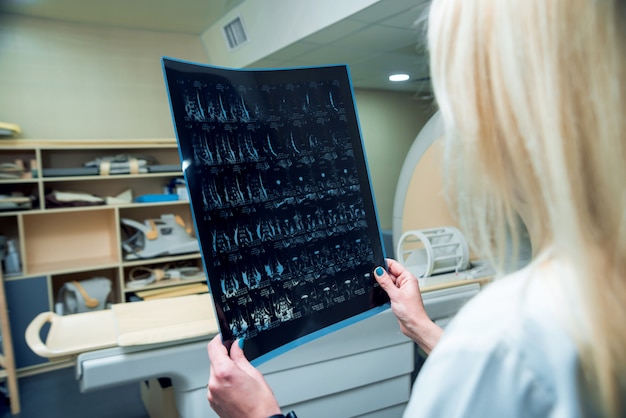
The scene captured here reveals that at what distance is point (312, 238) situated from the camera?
1058 millimetres

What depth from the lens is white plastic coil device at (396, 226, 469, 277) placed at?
180 cm

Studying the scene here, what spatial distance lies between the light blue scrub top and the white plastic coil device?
1284 millimetres

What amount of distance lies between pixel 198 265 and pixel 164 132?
4.01 feet

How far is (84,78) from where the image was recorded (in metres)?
3.82

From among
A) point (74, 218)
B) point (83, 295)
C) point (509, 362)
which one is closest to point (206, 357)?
point (509, 362)

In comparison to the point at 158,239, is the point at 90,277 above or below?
below

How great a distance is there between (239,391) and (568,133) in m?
0.61

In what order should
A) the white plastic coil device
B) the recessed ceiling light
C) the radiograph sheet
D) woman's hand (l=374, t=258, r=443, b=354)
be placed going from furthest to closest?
the recessed ceiling light, the white plastic coil device, woman's hand (l=374, t=258, r=443, b=354), the radiograph sheet

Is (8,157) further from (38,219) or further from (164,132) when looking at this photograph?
(164,132)

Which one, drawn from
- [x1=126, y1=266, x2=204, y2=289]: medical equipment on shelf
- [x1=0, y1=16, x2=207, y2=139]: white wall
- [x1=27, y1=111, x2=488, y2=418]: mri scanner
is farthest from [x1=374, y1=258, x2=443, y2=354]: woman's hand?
[x1=0, y1=16, x2=207, y2=139]: white wall

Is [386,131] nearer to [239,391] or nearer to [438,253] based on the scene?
[438,253]

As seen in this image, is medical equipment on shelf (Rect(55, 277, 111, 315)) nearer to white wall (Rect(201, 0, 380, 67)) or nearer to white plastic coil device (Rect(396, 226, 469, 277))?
white wall (Rect(201, 0, 380, 67))

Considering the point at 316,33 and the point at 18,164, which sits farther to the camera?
the point at 18,164

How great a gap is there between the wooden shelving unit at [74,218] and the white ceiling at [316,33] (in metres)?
1.03
